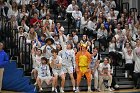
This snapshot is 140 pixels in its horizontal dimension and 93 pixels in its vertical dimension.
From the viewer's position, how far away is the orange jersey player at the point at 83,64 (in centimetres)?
1736

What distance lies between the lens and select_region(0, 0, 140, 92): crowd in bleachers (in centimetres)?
1700

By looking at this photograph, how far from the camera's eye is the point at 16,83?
683 inches

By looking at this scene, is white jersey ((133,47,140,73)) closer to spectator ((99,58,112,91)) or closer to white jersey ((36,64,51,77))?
spectator ((99,58,112,91))

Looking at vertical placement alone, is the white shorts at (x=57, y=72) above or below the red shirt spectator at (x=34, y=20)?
below

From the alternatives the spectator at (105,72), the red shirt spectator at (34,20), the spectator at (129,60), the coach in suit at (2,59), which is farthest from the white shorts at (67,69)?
the spectator at (129,60)

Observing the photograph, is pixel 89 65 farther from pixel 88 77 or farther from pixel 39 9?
pixel 39 9

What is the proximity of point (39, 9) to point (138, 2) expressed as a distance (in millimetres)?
7461

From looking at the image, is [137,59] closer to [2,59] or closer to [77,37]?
[77,37]

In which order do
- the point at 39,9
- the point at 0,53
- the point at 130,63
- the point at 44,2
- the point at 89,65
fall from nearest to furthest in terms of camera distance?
the point at 0,53
the point at 89,65
the point at 130,63
the point at 39,9
the point at 44,2

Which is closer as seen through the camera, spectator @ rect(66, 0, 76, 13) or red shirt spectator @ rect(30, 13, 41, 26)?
red shirt spectator @ rect(30, 13, 41, 26)

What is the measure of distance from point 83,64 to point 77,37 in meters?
2.08

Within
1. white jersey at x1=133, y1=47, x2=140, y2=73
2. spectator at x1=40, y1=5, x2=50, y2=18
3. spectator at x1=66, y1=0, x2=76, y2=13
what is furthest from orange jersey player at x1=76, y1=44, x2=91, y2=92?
spectator at x1=66, y1=0, x2=76, y2=13

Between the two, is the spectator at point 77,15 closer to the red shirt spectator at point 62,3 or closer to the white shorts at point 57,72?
the red shirt spectator at point 62,3

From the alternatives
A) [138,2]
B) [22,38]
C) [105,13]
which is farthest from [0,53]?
[138,2]
